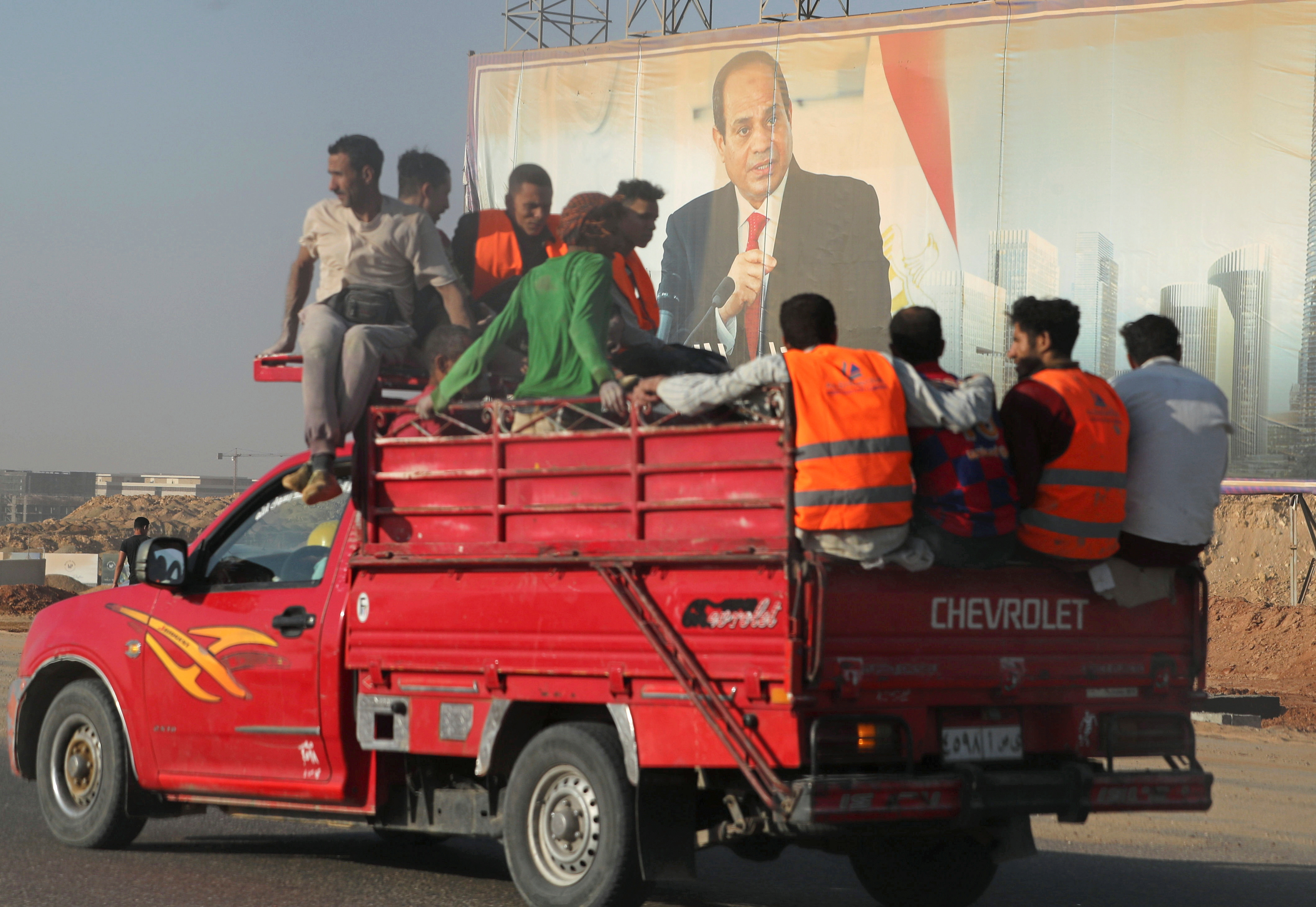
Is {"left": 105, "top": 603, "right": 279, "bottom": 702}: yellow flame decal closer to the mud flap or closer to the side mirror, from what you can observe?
the side mirror

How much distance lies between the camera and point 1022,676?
5.50 m

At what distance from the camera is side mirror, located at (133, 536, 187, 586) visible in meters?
7.16

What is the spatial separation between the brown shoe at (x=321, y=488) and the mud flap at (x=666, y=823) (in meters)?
2.08

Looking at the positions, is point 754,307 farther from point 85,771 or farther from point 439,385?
point 85,771

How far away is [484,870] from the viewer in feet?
23.7

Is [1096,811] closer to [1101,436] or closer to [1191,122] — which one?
[1101,436]

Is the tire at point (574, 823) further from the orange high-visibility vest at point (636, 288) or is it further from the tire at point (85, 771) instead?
the orange high-visibility vest at point (636, 288)

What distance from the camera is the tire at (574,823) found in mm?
5398

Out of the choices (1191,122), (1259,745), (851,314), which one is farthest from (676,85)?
(1259,745)

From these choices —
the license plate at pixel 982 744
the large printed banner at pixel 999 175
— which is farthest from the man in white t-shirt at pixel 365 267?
the large printed banner at pixel 999 175

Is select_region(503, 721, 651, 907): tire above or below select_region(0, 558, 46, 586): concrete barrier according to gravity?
above

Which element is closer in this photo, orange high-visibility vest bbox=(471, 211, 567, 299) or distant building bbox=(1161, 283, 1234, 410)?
orange high-visibility vest bbox=(471, 211, 567, 299)

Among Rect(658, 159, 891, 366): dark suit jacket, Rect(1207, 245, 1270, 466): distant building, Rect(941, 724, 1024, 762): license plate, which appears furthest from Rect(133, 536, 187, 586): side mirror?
Rect(1207, 245, 1270, 466): distant building

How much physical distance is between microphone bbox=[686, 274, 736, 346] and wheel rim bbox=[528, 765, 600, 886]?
2342 cm
